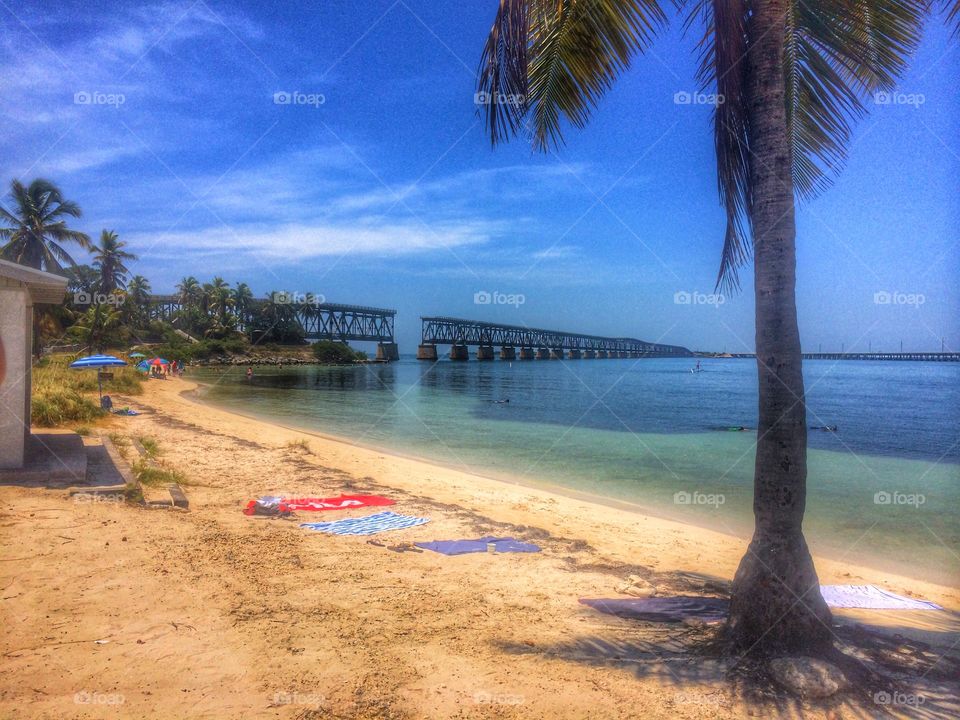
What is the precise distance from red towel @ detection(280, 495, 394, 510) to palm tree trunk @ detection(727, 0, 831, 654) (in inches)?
245

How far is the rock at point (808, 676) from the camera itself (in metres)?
3.74

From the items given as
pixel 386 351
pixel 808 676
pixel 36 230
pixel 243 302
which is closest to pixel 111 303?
pixel 36 230

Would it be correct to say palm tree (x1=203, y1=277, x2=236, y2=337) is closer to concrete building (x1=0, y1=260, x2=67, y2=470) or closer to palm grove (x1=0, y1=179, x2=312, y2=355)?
palm grove (x1=0, y1=179, x2=312, y2=355)

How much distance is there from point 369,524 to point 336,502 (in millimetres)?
1439

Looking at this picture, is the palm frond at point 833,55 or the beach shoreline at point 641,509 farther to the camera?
the beach shoreline at point 641,509

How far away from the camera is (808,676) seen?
12.5 ft

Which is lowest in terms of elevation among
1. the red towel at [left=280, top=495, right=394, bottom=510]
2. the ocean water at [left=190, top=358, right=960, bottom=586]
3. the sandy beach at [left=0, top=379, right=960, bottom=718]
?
the ocean water at [left=190, top=358, right=960, bottom=586]

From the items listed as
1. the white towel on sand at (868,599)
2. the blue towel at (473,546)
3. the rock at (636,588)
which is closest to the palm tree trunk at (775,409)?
the rock at (636,588)

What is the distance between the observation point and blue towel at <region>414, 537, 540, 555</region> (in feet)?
23.2

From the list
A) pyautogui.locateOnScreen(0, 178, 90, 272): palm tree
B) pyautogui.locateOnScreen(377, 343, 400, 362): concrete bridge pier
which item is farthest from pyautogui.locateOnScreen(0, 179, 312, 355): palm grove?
pyautogui.locateOnScreen(377, 343, 400, 362): concrete bridge pier

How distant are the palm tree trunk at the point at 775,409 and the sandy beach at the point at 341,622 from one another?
1.93 feet

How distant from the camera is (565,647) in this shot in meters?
4.47

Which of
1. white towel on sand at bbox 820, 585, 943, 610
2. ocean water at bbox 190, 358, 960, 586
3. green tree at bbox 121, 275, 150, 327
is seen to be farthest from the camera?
green tree at bbox 121, 275, 150, 327

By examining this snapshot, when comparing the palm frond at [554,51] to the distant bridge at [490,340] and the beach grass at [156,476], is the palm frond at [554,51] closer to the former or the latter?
the beach grass at [156,476]
